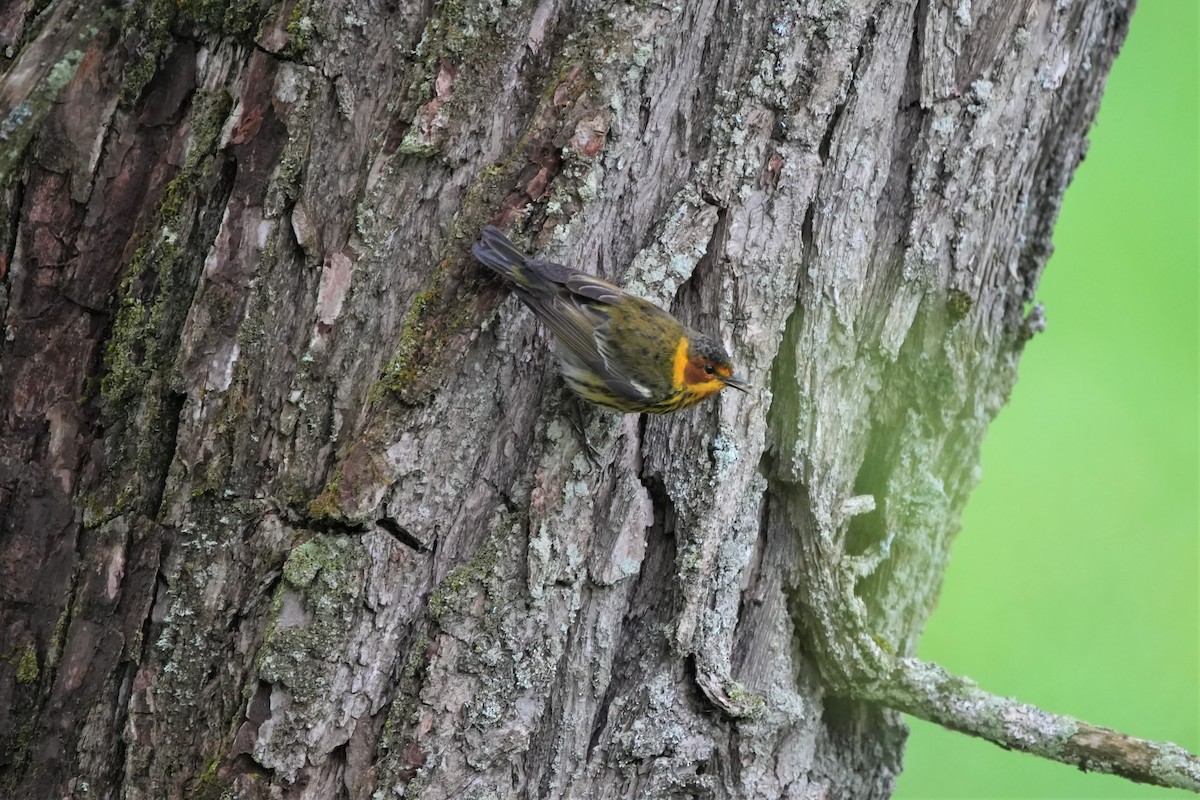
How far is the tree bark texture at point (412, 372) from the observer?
106 inches

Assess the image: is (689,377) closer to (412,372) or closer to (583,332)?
(583,332)

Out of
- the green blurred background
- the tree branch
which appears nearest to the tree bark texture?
the tree branch

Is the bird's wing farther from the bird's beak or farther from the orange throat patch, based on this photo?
the bird's beak

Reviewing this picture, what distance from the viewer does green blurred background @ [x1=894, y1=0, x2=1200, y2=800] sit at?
18.8ft

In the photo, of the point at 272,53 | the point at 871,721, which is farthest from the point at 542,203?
the point at 871,721

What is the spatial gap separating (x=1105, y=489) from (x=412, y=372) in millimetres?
5042

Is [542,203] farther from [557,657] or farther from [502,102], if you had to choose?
[557,657]

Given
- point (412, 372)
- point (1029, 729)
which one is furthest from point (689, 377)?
point (1029, 729)

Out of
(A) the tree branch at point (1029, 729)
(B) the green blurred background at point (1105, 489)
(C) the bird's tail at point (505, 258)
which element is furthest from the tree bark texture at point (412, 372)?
(B) the green blurred background at point (1105, 489)

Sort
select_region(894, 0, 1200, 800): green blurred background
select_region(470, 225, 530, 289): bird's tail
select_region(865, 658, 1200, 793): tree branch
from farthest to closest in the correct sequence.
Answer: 1. select_region(894, 0, 1200, 800): green blurred background
2. select_region(865, 658, 1200, 793): tree branch
3. select_region(470, 225, 530, 289): bird's tail

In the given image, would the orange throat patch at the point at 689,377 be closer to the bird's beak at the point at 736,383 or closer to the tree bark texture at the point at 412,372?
the bird's beak at the point at 736,383

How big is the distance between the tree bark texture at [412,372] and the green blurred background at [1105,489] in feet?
10.3

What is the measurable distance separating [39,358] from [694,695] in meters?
2.01

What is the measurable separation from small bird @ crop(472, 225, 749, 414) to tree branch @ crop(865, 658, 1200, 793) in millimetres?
1104
